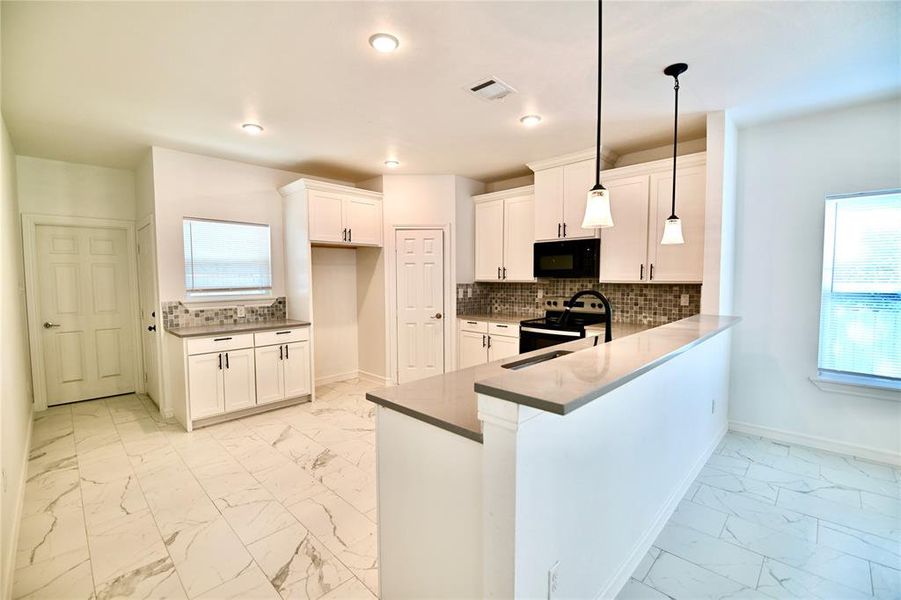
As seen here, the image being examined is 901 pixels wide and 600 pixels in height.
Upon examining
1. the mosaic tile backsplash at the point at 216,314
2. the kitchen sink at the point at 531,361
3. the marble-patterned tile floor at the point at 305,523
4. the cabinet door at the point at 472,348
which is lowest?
the marble-patterned tile floor at the point at 305,523

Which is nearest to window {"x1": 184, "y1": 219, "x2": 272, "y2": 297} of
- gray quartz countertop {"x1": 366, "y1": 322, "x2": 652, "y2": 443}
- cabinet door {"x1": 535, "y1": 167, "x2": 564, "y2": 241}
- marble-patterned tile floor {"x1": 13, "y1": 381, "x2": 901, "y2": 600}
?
marble-patterned tile floor {"x1": 13, "y1": 381, "x2": 901, "y2": 600}

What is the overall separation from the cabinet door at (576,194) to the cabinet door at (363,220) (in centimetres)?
222

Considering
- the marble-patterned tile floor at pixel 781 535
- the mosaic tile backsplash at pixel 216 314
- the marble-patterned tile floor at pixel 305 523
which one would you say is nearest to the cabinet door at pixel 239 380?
the marble-patterned tile floor at pixel 305 523

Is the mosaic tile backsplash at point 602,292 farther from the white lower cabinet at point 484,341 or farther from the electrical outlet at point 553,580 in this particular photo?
the electrical outlet at point 553,580

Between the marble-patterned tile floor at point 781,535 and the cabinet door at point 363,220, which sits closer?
the marble-patterned tile floor at point 781,535

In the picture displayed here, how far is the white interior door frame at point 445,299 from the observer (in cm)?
487

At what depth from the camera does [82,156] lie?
13.2 ft

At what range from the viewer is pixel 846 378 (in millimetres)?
3062

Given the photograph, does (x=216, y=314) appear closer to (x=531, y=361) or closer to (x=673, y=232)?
(x=531, y=361)

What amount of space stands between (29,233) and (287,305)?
8.38 feet

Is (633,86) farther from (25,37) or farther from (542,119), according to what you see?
(25,37)

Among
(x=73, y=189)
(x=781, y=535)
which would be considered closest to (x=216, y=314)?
(x=73, y=189)

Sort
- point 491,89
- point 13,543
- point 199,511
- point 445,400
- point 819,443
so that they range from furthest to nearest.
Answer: point 819,443, point 491,89, point 199,511, point 13,543, point 445,400

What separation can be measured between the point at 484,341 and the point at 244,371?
255 cm
